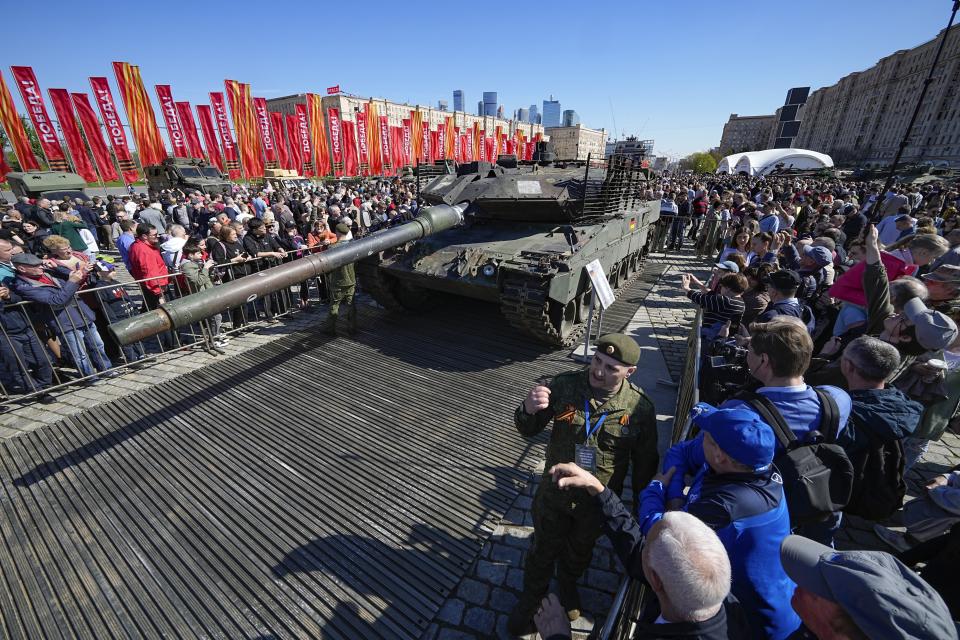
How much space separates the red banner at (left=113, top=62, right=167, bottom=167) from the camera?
1919 cm

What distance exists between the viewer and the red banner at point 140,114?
1919cm

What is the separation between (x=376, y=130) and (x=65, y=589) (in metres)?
33.3

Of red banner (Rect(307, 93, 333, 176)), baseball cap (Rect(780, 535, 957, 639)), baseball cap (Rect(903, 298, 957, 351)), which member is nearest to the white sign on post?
baseball cap (Rect(903, 298, 957, 351))

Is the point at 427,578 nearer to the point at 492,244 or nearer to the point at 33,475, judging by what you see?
the point at 33,475

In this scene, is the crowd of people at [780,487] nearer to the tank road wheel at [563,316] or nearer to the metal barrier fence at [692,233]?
the tank road wheel at [563,316]

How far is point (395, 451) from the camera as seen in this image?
4.82m

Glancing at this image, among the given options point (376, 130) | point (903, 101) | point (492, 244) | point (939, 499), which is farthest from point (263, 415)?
point (903, 101)

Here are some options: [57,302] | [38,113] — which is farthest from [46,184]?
[57,302]

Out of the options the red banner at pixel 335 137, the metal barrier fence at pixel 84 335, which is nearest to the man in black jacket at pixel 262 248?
the metal barrier fence at pixel 84 335

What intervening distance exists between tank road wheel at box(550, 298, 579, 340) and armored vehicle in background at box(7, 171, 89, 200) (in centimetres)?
2132

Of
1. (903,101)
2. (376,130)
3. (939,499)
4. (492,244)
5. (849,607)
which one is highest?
(903,101)

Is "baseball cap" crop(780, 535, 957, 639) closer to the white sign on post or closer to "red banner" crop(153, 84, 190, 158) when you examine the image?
the white sign on post

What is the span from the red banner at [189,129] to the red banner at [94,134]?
12.1 ft

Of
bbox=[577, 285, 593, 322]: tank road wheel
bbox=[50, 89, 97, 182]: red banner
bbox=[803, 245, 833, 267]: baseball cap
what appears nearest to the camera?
bbox=[803, 245, 833, 267]: baseball cap
